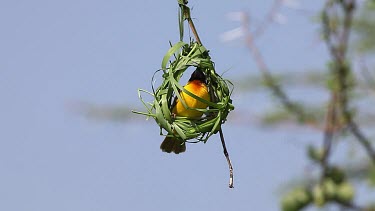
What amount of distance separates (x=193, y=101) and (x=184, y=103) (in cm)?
16

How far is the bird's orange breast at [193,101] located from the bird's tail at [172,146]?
238 mm

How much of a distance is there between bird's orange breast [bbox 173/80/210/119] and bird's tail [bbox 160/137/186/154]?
24 centimetres

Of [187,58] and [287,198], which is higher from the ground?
[187,58]

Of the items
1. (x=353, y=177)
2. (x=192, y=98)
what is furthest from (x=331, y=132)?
(x=353, y=177)

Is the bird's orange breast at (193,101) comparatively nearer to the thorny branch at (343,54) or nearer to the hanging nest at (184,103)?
the hanging nest at (184,103)

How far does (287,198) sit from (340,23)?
89cm

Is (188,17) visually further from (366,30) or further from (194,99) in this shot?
(366,30)

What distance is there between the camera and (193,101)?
4.16 metres

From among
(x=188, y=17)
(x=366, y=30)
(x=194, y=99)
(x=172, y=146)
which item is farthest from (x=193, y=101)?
(x=366, y=30)

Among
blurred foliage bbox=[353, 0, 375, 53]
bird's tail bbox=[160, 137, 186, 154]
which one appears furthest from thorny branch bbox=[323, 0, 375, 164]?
blurred foliage bbox=[353, 0, 375, 53]

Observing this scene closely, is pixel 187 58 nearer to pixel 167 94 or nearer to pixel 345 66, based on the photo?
pixel 167 94

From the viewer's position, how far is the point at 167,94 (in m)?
4.11

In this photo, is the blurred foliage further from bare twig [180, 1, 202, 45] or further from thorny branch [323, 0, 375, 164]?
bare twig [180, 1, 202, 45]

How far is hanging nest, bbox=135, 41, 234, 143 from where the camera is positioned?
4031 mm
